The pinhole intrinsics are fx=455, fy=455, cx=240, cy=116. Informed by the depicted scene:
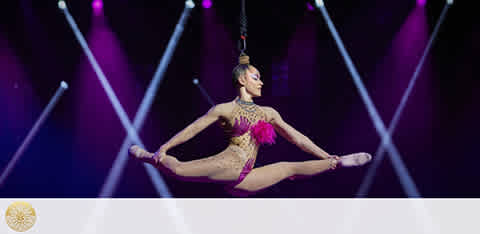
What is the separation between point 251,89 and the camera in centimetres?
307

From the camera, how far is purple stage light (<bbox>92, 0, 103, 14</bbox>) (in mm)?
4430

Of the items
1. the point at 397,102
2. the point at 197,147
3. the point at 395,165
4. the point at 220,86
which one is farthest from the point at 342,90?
the point at 197,147

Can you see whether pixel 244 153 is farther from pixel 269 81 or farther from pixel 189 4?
pixel 189 4

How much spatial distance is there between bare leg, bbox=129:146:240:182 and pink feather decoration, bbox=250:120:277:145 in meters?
0.26

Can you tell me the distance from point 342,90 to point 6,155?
335 centimetres

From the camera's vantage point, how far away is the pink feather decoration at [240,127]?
296 centimetres

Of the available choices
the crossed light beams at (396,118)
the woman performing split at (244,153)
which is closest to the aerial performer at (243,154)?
the woman performing split at (244,153)

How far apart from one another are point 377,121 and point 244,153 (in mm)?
1901

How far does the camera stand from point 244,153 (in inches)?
116

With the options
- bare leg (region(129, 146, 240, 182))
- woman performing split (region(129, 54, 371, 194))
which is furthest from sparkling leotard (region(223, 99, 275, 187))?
bare leg (region(129, 146, 240, 182))

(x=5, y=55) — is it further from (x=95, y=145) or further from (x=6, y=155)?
(x=95, y=145)

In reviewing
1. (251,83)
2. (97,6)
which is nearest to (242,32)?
(251,83)
